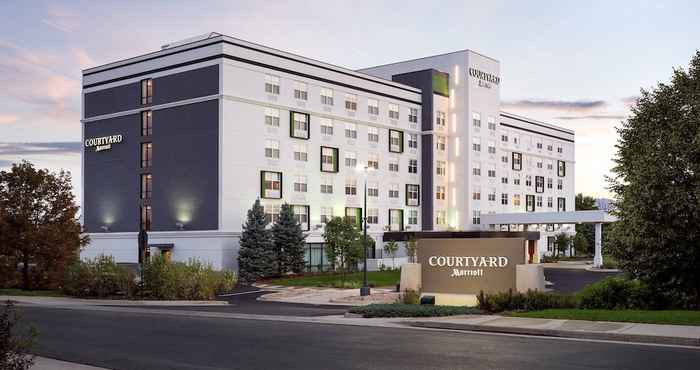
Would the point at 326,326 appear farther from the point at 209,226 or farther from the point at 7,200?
the point at 209,226

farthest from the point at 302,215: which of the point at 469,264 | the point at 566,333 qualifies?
the point at 566,333

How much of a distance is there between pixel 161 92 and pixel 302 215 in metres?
17.0

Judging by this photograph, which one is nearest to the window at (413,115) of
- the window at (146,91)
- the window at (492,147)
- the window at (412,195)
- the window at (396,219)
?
the window at (412,195)

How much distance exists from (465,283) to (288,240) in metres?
33.8

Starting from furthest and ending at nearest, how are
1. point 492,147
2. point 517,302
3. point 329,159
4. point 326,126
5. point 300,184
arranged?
point 492,147 < point 329,159 < point 326,126 < point 300,184 < point 517,302

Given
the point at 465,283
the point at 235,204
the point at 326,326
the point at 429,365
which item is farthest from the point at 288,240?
the point at 429,365

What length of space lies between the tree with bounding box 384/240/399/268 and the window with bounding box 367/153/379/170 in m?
8.02

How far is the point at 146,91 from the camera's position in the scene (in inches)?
2680

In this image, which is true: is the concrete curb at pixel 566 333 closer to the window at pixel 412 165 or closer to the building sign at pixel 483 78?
the window at pixel 412 165

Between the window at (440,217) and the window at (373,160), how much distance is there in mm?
11574

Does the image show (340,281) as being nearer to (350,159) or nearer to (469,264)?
(469,264)

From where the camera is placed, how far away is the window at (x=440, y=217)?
84.2 meters

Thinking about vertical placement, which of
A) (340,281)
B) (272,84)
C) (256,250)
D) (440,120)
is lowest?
(340,281)

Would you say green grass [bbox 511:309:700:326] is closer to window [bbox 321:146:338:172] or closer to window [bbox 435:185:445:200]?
window [bbox 321:146:338:172]
